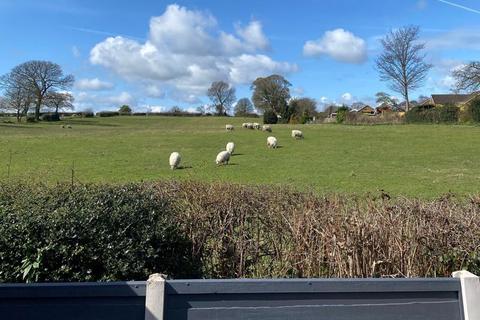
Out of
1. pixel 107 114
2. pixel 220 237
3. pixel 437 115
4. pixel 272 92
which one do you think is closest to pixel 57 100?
pixel 107 114

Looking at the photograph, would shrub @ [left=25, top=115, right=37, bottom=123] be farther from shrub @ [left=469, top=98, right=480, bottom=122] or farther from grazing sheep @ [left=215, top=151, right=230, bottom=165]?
grazing sheep @ [left=215, top=151, right=230, bottom=165]

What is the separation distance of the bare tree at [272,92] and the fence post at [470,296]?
104 meters

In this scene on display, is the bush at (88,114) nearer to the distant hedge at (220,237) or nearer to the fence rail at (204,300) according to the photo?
the distant hedge at (220,237)

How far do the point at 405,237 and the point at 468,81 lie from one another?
6232 cm

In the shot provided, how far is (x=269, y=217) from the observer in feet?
21.0

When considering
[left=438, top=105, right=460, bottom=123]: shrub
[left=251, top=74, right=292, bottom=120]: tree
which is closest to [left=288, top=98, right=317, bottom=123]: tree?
[left=251, top=74, right=292, bottom=120]: tree

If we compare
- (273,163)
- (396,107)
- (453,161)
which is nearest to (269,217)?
(273,163)

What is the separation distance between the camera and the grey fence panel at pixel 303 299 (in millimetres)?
3986

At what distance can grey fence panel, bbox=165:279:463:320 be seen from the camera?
13.1 feet

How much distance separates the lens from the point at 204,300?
13.1 feet

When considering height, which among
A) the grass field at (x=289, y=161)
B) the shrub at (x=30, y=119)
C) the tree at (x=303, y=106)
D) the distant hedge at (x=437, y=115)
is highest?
the tree at (x=303, y=106)

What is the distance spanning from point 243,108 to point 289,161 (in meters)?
98.1

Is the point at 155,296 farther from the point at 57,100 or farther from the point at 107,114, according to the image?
the point at 107,114

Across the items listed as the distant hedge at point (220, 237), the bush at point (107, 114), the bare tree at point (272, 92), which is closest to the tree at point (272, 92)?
the bare tree at point (272, 92)
